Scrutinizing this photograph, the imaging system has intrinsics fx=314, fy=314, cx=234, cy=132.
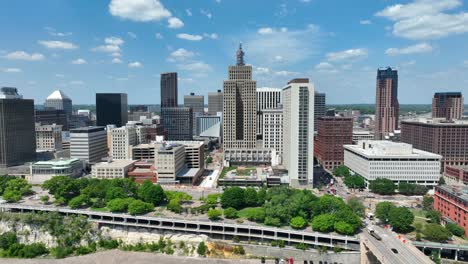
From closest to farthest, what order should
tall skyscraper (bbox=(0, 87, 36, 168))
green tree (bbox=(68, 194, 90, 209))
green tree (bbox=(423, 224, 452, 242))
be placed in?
green tree (bbox=(423, 224, 452, 242)), green tree (bbox=(68, 194, 90, 209)), tall skyscraper (bbox=(0, 87, 36, 168))

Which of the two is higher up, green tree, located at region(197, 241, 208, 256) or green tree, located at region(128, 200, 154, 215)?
green tree, located at region(128, 200, 154, 215)

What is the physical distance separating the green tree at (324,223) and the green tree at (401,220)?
16.5 meters

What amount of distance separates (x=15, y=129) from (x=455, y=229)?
173720 millimetres

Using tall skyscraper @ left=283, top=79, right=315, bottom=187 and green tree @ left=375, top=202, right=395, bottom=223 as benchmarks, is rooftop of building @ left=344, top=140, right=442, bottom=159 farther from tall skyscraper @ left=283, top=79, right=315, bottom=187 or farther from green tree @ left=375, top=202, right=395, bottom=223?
green tree @ left=375, top=202, right=395, bottom=223

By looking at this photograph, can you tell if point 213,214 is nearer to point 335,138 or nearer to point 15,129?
point 335,138

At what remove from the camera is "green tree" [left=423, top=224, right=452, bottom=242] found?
7525 cm

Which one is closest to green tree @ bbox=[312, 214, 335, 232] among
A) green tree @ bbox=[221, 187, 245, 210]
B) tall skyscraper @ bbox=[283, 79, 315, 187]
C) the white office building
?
green tree @ bbox=[221, 187, 245, 210]

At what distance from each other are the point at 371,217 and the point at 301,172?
40.8 metres

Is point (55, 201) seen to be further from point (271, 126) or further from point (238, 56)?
point (238, 56)

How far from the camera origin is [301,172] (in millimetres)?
128625

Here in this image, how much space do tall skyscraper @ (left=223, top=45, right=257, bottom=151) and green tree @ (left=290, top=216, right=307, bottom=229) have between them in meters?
99.9

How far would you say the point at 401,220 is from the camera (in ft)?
268

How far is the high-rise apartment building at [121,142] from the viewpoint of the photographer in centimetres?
17238

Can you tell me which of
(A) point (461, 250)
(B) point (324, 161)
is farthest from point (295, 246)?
(B) point (324, 161)
